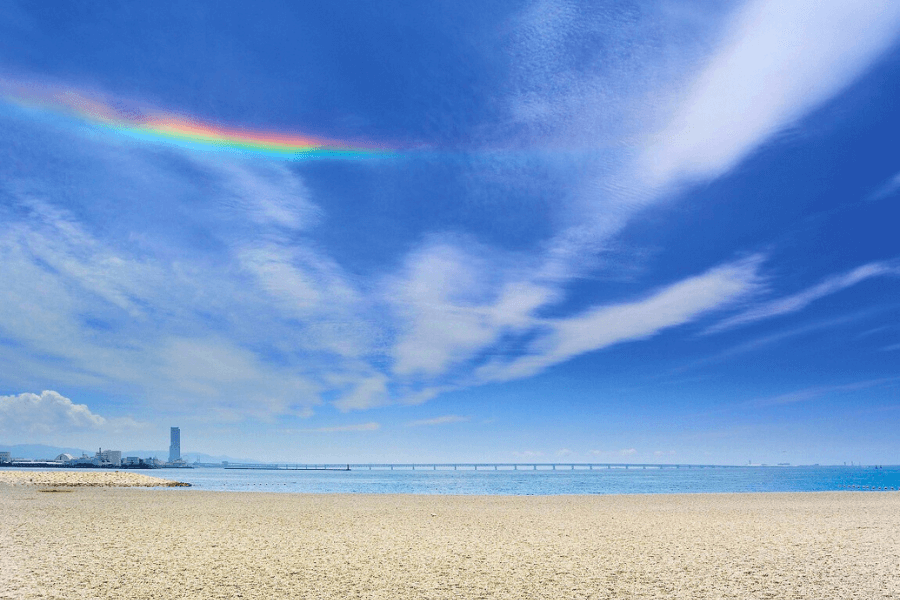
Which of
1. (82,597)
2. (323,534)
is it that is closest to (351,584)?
(82,597)

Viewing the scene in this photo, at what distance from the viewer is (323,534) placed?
20031mm

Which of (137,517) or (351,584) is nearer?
(351,584)

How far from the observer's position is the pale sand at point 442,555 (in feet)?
38.5

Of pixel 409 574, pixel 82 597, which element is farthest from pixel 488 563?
pixel 82 597

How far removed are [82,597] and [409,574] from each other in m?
6.38

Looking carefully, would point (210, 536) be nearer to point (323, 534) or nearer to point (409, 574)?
point (323, 534)

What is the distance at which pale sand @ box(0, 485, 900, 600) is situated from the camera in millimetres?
11727

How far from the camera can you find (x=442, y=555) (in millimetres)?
15789

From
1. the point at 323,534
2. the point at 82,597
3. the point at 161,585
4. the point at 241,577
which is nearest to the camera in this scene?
the point at 82,597

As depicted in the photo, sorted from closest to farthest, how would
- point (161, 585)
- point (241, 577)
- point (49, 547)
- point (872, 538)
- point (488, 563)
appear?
point (161, 585) < point (241, 577) < point (488, 563) < point (49, 547) < point (872, 538)

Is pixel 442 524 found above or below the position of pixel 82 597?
below

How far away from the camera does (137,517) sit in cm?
2445

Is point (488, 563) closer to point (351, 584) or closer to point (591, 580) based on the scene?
point (591, 580)

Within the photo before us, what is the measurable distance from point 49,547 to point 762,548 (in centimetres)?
1976
